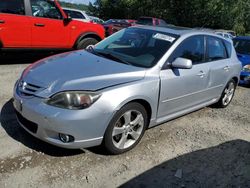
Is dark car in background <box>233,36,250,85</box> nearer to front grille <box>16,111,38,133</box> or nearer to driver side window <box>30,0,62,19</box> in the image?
driver side window <box>30,0,62,19</box>

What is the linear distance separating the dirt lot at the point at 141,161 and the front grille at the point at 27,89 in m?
0.68

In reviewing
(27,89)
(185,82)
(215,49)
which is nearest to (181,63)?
(185,82)

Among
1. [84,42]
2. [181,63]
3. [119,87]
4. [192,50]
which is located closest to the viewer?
[119,87]

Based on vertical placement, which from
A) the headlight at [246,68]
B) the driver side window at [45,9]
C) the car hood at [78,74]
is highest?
the driver side window at [45,9]

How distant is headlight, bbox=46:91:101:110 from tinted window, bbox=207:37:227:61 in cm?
260

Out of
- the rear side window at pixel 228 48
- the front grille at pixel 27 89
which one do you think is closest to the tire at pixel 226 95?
the rear side window at pixel 228 48

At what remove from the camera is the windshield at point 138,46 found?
4.30m

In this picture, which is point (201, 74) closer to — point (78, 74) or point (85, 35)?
point (78, 74)

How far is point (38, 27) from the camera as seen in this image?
7.85 meters

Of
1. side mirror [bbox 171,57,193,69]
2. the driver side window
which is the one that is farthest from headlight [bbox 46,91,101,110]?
the driver side window

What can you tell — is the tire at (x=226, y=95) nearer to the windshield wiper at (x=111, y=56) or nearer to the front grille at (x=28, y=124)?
the windshield wiper at (x=111, y=56)

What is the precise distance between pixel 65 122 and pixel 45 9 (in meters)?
5.59

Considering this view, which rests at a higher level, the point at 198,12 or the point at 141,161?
the point at 198,12

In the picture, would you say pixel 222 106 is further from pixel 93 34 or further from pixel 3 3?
pixel 3 3
